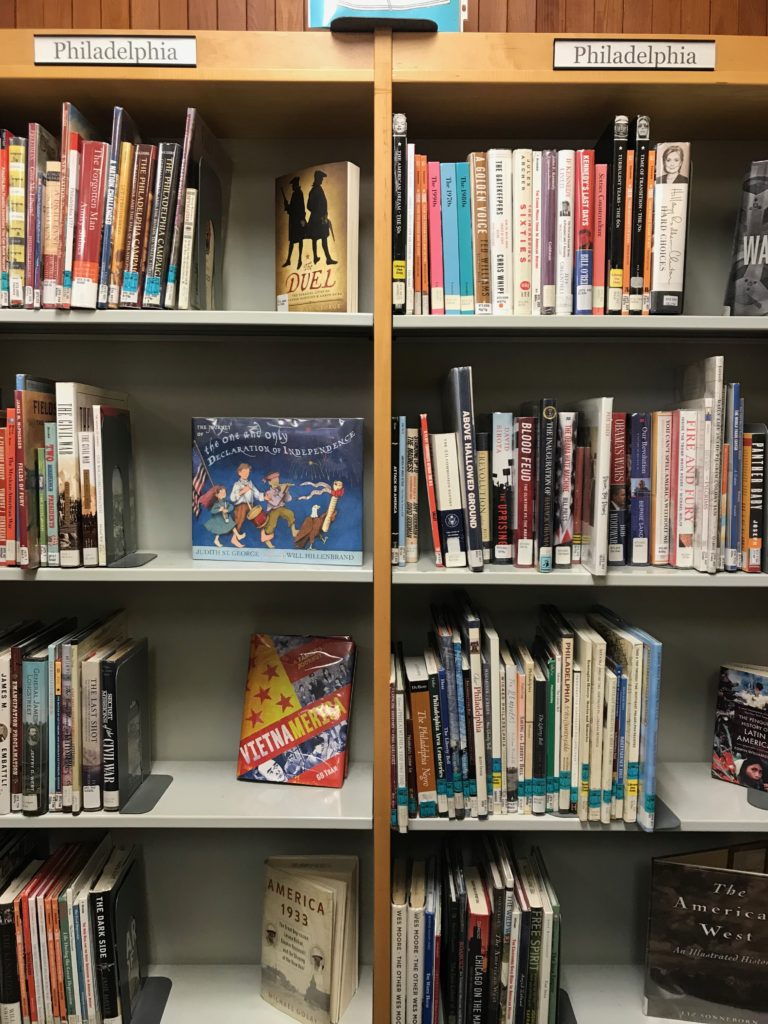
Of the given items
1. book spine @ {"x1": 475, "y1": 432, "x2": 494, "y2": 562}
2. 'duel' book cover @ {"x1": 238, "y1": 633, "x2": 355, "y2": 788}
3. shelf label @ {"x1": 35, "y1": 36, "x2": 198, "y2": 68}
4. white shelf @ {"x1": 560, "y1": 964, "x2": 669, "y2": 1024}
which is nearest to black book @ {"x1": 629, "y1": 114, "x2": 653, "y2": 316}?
book spine @ {"x1": 475, "y1": 432, "x2": 494, "y2": 562}

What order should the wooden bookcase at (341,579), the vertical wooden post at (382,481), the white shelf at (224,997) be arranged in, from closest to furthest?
the vertical wooden post at (382,481)
the wooden bookcase at (341,579)
the white shelf at (224,997)

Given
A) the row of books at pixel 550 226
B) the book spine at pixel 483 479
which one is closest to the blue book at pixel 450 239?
the row of books at pixel 550 226

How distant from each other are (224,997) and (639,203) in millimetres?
1688

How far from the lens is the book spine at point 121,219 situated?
3.79ft

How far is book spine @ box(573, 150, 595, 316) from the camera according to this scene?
1.14 meters

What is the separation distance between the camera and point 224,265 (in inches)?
56.2

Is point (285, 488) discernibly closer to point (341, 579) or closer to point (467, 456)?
point (341, 579)

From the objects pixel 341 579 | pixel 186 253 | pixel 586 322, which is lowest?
pixel 341 579

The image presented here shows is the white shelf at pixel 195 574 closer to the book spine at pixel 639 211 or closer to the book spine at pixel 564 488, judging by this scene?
the book spine at pixel 564 488

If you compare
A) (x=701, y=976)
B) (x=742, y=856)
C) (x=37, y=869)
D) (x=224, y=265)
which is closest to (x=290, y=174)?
(x=224, y=265)

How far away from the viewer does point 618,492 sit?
1202 mm

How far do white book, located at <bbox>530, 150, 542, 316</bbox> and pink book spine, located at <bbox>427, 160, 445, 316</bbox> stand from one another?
0.15m

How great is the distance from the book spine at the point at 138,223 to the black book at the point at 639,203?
0.80m

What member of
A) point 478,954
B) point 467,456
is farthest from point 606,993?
point 467,456
